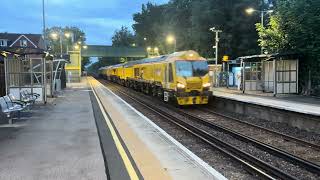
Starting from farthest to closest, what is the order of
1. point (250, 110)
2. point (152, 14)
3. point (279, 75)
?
1. point (152, 14)
2. point (279, 75)
3. point (250, 110)

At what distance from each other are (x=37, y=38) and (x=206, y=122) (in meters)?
89.3

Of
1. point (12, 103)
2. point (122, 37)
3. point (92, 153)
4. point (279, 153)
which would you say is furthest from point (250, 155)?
point (122, 37)

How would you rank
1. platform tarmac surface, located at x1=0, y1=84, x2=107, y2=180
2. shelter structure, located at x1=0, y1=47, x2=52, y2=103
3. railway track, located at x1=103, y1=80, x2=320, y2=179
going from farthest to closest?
shelter structure, located at x1=0, y1=47, x2=52, y2=103 → railway track, located at x1=103, y1=80, x2=320, y2=179 → platform tarmac surface, located at x1=0, y1=84, x2=107, y2=180

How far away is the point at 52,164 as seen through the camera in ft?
28.2

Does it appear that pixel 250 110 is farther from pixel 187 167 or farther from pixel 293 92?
pixel 187 167

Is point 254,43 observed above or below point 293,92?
above

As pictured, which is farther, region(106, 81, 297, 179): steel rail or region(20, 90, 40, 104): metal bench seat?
region(20, 90, 40, 104): metal bench seat

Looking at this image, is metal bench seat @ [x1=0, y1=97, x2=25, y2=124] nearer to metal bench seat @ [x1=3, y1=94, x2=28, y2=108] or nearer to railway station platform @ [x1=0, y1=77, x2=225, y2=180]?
metal bench seat @ [x1=3, y1=94, x2=28, y2=108]

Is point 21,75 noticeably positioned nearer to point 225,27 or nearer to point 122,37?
point 225,27

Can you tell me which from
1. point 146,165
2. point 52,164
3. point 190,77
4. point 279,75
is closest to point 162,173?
point 146,165

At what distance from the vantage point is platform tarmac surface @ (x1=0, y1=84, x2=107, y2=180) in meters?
7.90

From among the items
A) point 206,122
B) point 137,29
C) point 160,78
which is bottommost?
point 206,122

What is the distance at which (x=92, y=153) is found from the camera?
9734 mm

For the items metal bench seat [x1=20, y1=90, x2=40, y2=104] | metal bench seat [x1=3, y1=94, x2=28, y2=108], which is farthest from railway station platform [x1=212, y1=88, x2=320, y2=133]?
metal bench seat [x1=3, y1=94, x2=28, y2=108]
